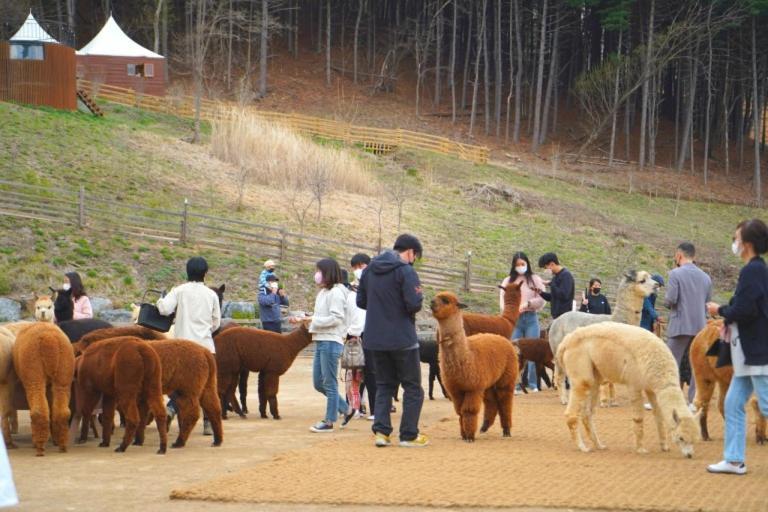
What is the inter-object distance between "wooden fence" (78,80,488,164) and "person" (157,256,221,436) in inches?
1490

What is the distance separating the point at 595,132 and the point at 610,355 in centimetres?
4836

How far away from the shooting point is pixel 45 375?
34.8 ft

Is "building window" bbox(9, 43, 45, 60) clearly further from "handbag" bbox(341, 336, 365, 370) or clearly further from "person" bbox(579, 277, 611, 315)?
"handbag" bbox(341, 336, 365, 370)

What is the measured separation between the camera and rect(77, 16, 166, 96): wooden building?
5397 centimetres

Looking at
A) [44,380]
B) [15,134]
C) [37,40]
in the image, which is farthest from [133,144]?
[44,380]

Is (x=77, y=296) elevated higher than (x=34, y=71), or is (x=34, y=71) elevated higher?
(x=34, y=71)

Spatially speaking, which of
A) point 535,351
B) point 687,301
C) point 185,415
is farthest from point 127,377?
point 535,351

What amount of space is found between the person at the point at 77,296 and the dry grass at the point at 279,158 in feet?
73.5

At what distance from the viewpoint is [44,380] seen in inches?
417

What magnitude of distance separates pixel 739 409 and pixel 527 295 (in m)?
6.83

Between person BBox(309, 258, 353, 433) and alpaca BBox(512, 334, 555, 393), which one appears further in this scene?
alpaca BBox(512, 334, 555, 393)

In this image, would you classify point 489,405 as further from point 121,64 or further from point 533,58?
point 533,58

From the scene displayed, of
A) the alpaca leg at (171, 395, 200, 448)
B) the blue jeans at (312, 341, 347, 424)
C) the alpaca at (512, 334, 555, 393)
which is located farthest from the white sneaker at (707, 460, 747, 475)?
the alpaca at (512, 334, 555, 393)

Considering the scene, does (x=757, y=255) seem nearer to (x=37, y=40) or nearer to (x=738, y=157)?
(x=37, y=40)
